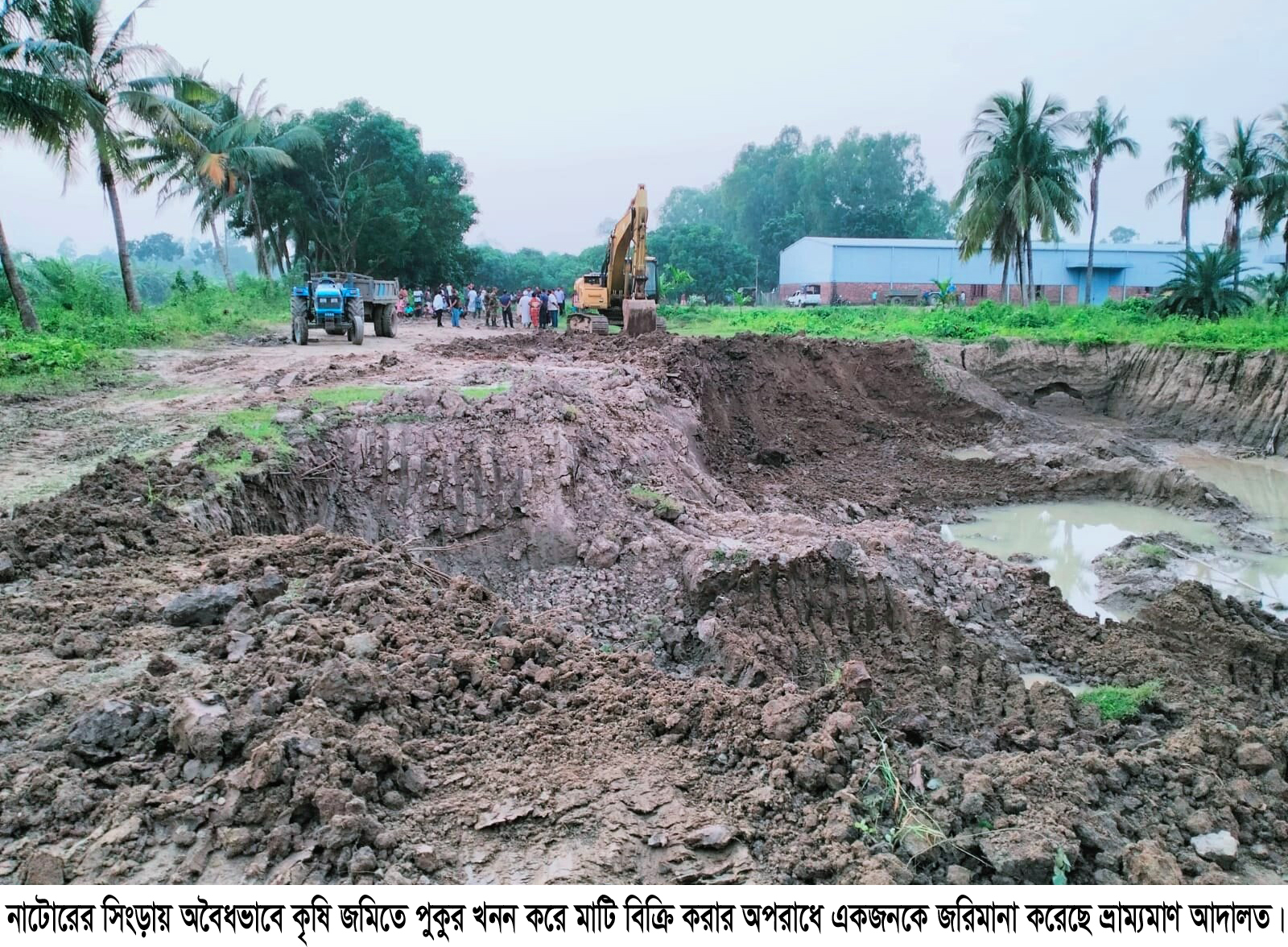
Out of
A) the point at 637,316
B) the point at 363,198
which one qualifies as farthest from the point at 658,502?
the point at 363,198

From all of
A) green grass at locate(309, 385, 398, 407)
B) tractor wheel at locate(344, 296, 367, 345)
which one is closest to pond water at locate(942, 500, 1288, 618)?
green grass at locate(309, 385, 398, 407)

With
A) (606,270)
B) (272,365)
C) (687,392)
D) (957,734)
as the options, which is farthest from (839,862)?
(606,270)

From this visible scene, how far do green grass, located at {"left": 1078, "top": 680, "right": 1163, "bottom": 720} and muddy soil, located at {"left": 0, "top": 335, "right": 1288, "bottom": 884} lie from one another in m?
0.13

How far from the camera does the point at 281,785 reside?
3625 millimetres

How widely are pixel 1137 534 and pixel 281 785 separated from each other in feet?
36.5

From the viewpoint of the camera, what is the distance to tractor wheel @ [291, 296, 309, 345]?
65.3 feet

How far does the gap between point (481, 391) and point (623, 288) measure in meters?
13.2

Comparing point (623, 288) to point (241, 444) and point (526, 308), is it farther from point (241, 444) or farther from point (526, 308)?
point (241, 444)

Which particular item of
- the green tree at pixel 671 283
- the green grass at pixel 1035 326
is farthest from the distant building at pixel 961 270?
the green grass at pixel 1035 326

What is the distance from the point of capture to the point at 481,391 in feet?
36.0

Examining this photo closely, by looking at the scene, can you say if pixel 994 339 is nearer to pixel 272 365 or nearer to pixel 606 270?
pixel 606 270

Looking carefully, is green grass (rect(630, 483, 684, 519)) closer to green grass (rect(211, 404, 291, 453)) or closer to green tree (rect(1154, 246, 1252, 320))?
green grass (rect(211, 404, 291, 453))

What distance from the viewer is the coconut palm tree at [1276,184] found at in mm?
34781

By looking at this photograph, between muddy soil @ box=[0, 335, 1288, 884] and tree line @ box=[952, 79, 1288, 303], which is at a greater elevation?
tree line @ box=[952, 79, 1288, 303]
